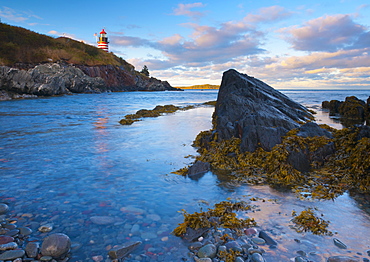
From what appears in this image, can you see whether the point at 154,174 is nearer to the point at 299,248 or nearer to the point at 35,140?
the point at 299,248

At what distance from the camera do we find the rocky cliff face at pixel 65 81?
109 feet

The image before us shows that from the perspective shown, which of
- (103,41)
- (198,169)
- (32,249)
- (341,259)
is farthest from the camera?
(103,41)

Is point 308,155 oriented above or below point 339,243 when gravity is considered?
above

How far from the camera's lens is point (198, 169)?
19.0 ft

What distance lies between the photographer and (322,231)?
3215mm

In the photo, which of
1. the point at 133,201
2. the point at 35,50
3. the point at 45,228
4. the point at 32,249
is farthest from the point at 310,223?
the point at 35,50

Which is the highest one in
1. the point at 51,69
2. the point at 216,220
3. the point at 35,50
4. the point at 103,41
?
the point at 103,41

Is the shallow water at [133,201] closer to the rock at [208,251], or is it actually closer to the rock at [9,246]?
the rock at [208,251]

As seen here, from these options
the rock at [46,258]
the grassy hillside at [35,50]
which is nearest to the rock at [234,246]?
the rock at [46,258]

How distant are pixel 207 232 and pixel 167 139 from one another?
6473 millimetres

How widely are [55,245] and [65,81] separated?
53.2 meters

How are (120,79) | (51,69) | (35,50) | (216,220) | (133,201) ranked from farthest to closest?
(120,79)
(35,50)
(51,69)
(133,201)
(216,220)

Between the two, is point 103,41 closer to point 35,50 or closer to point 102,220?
point 35,50

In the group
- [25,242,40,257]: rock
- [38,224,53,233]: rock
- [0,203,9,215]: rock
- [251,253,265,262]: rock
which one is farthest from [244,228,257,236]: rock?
[0,203,9,215]: rock
